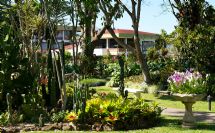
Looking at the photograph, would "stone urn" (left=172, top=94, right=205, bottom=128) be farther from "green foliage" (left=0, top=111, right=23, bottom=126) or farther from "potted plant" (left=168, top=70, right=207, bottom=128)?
"green foliage" (left=0, top=111, right=23, bottom=126)

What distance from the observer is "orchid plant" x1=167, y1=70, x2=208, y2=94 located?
38.2 feet

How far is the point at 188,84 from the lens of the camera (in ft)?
38.5

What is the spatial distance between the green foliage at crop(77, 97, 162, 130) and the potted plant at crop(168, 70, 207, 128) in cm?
97

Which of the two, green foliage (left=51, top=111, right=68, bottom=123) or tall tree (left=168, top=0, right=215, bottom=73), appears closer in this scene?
green foliage (left=51, top=111, right=68, bottom=123)

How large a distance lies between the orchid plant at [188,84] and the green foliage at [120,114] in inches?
40.9

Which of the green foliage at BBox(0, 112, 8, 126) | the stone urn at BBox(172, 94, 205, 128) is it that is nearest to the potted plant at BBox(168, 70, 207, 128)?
the stone urn at BBox(172, 94, 205, 128)

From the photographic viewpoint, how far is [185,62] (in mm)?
22969

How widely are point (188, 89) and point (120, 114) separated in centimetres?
186

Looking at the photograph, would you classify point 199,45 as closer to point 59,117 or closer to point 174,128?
point 174,128

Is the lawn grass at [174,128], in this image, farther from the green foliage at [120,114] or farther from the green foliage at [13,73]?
the green foliage at [13,73]

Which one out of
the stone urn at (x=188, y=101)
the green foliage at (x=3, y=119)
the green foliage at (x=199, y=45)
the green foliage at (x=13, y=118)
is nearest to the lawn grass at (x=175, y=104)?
the green foliage at (x=199, y=45)

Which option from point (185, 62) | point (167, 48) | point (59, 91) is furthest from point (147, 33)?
point (59, 91)

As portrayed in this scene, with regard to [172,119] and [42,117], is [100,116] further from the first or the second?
[172,119]

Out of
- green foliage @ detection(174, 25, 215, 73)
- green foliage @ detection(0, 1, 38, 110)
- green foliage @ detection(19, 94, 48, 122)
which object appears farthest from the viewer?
green foliage @ detection(174, 25, 215, 73)
